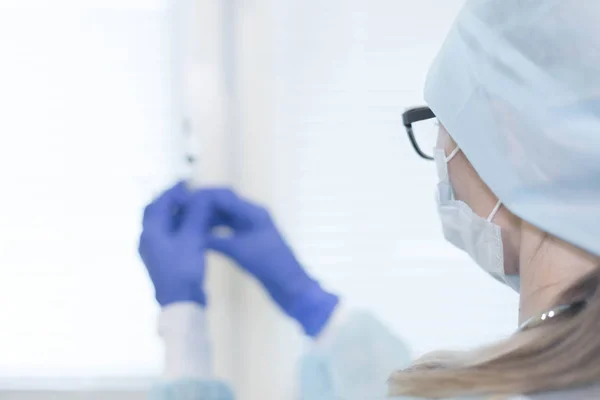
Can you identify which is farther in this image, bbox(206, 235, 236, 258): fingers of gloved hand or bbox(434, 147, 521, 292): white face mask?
bbox(206, 235, 236, 258): fingers of gloved hand

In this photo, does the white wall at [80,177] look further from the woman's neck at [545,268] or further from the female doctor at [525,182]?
the woman's neck at [545,268]

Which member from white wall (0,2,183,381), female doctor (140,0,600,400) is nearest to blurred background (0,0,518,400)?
white wall (0,2,183,381)

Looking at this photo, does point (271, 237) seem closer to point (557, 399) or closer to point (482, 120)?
point (482, 120)

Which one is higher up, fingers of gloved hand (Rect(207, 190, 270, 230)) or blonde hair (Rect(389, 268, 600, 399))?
blonde hair (Rect(389, 268, 600, 399))

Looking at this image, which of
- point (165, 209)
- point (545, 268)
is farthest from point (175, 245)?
point (545, 268)

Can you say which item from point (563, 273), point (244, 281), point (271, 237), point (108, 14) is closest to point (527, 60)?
point (563, 273)

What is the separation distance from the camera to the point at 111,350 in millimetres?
1075

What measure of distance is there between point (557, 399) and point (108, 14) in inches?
37.4

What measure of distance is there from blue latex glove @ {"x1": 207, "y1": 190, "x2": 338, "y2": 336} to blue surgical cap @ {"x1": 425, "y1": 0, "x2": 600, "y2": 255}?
44cm

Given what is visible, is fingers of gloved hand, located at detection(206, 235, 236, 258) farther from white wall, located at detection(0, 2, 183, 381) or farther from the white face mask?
the white face mask

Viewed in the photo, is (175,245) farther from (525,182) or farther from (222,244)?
(525,182)

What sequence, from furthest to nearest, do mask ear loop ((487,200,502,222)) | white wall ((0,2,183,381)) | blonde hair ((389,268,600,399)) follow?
white wall ((0,2,183,381))
mask ear loop ((487,200,502,222))
blonde hair ((389,268,600,399))

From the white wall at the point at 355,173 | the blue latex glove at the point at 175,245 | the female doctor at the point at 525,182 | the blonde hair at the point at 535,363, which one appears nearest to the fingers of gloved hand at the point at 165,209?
the blue latex glove at the point at 175,245

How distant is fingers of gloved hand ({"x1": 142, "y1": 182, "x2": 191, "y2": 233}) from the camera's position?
962mm
